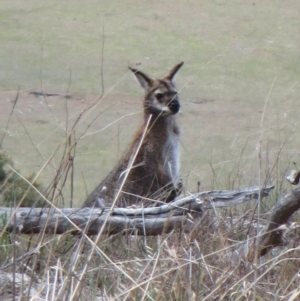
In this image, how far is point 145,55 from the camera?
6816 millimetres

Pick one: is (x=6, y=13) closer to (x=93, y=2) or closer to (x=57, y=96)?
(x=93, y=2)

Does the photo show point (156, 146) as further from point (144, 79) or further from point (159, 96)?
point (144, 79)

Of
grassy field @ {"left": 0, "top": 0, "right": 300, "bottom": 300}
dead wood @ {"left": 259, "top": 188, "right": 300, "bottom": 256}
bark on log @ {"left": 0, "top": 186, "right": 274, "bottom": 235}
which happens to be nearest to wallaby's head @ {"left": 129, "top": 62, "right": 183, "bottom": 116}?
grassy field @ {"left": 0, "top": 0, "right": 300, "bottom": 300}

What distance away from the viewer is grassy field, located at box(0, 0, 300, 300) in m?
5.97

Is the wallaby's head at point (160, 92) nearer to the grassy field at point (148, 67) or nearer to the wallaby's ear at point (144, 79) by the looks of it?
the wallaby's ear at point (144, 79)

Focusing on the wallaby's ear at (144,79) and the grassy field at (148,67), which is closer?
the wallaby's ear at (144,79)

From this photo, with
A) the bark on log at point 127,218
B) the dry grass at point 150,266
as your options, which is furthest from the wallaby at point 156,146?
the dry grass at point 150,266

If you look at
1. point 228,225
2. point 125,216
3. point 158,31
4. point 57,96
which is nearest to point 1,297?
point 125,216

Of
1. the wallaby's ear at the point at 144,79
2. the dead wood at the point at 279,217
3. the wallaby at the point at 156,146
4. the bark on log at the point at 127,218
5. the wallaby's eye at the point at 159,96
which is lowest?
the wallaby at the point at 156,146

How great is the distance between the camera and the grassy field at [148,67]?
5973mm

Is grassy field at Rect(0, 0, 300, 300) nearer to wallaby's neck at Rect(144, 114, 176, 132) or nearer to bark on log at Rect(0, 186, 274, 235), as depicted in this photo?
wallaby's neck at Rect(144, 114, 176, 132)

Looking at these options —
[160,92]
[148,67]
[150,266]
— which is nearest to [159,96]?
[160,92]

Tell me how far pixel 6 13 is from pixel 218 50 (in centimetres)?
202

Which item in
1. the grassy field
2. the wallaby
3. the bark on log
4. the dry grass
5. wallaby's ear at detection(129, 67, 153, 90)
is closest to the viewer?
Answer: the dry grass
